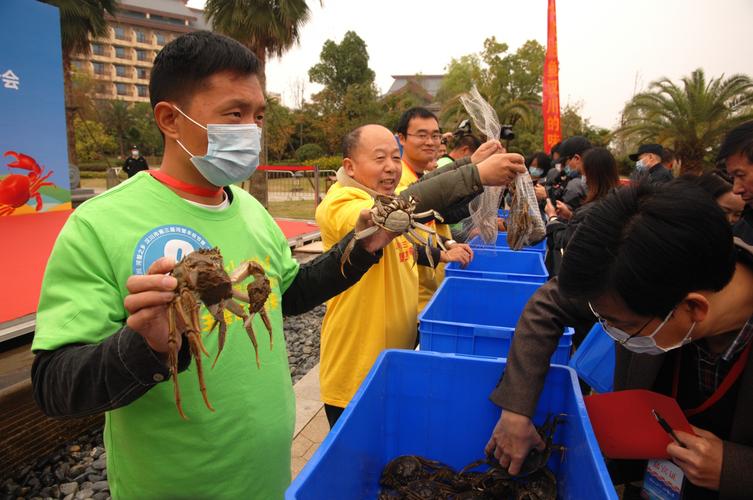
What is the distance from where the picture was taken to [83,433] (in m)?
3.37

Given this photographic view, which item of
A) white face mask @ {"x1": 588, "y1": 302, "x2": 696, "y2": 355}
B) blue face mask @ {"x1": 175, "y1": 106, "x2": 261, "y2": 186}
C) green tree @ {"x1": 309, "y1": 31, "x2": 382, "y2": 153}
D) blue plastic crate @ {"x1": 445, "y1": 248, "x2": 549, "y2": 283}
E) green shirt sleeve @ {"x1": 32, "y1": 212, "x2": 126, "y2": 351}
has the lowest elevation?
blue plastic crate @ {"x1": 445, "y1": 248, "x2": 549, "y2": 283}

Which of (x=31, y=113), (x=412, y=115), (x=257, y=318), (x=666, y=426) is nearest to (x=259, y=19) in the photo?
(x=31, y=113)

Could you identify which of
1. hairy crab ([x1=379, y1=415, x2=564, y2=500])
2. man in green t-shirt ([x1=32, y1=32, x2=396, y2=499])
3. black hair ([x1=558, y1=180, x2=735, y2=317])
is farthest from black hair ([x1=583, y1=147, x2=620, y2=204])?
man in green t-shirt ([x1=32, y1=32, x2=396, y2=499])

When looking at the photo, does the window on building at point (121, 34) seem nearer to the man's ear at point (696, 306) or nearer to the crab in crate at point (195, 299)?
the crab in crate at point (195, 299)

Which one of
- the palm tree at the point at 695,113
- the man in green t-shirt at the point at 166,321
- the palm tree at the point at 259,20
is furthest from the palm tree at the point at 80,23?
the palm tree at the point at 695,113

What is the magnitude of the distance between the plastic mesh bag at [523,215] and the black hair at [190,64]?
1766 millimetres

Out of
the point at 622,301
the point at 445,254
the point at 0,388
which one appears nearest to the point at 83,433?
the point at 0,388

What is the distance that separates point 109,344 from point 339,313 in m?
1.35

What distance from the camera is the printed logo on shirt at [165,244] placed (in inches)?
51.0

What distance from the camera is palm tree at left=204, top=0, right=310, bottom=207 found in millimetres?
13016

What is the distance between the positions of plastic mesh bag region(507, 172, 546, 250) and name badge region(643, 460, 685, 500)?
1.54 meters

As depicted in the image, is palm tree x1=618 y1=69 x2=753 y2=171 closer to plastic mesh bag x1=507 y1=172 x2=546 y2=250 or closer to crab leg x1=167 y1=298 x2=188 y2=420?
plastic mesh bag x1=507 y1=172 x2=546 y2=250

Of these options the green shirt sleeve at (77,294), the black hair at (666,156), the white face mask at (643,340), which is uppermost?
the black hair at (666,156)

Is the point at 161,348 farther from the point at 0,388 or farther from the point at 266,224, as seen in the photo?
the point at 0,388
